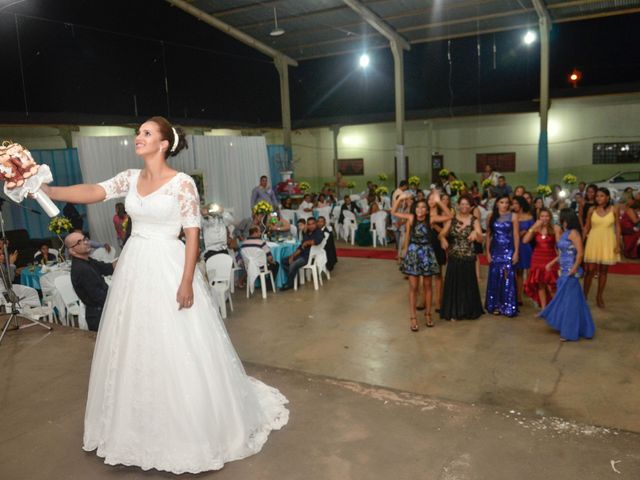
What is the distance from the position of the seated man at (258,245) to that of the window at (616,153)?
1304cm

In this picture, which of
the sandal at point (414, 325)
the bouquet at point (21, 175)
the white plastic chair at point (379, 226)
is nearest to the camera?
the bouquet at point (21, 175)

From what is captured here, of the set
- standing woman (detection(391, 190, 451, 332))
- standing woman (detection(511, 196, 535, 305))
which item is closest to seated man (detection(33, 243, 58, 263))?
standing woman (detection(391, 190, 451, 332))

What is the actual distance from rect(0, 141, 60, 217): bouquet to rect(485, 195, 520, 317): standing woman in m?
4.84

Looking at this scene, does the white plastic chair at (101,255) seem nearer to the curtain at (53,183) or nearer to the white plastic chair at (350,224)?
the curtain at (53,183)

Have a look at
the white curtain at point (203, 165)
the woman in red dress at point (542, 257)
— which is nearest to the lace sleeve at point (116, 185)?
the woman in red dress at point (542, 257)

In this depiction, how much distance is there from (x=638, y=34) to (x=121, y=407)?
20.1 m

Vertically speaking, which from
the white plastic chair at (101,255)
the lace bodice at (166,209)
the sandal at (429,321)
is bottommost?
the sandal at (429,321)

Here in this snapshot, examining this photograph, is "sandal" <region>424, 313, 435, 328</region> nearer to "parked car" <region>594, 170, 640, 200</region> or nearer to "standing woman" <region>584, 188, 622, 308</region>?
"standing woman" <region>584, 188, 622, 308</region>

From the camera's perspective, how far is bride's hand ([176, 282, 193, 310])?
95.3 inches

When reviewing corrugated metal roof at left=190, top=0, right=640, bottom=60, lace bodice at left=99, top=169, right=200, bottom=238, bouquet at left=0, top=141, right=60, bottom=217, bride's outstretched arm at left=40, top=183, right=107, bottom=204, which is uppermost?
corrugated metal roof at left=190, top=0, right=640, bottom=60

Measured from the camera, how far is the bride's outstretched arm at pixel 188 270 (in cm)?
242

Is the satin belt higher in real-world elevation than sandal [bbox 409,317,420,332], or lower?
higher

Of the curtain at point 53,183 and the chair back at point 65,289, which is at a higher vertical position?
the curtain at point 53,183

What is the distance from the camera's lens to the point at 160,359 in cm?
243
